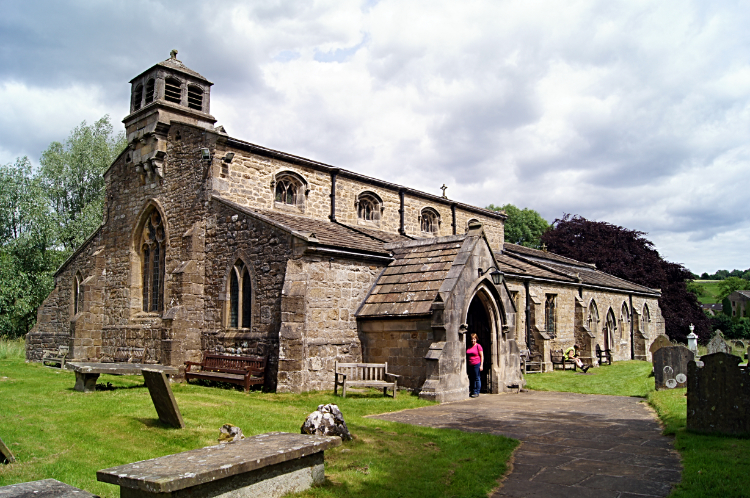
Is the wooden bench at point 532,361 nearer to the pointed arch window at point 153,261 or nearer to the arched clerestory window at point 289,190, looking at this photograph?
the arched clerestory window at point 289,190

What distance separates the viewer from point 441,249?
16.0 m

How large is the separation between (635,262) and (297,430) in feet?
148

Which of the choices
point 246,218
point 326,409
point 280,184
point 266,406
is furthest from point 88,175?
point 326,409

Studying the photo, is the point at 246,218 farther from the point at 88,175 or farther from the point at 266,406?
the point at 88,175

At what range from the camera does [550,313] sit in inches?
1051

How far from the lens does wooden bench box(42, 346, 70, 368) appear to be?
68.7 ft

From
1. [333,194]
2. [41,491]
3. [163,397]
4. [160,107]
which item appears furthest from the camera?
[333,194]

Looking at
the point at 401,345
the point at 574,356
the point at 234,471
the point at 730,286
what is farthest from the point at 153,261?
the point at 730,286

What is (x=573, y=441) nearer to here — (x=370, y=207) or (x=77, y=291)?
(x=370, y=207)

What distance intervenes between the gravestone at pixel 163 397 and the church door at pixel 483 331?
9.65 meters

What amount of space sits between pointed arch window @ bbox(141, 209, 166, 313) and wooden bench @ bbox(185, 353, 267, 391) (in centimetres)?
464

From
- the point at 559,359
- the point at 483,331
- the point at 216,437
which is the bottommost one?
the point at 559,359

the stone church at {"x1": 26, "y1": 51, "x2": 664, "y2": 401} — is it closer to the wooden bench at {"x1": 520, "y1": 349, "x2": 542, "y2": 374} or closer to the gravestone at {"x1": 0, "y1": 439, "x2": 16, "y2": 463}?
the wooden bench at {"x1": 520, "y1": 349, "x2": 542, "y2": 374}

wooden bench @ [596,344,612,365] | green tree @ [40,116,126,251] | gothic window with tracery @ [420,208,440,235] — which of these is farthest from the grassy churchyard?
green tree @ [40,116,126,251]
